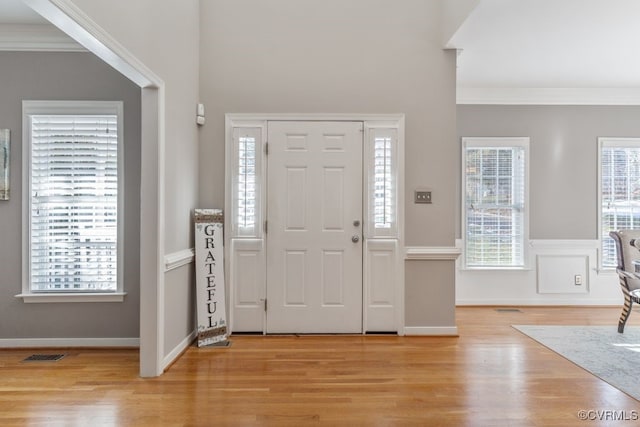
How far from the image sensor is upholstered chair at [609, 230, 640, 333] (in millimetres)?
3955

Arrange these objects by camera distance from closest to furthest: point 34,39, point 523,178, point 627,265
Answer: point 34,39, point 627,265, point 523,178

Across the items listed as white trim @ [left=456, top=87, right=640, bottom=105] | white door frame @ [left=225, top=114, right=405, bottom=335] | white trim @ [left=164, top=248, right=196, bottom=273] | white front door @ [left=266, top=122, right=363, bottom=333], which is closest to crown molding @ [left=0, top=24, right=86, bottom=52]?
white door frame @ [left=225, top=114, right=405, bottom=335]

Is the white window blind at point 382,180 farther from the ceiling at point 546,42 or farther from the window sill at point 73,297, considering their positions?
the window sill at point 73,297

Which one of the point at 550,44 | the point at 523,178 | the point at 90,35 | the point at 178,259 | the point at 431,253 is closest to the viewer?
the point at 90,35

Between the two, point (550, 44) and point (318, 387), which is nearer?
point (318, 387)

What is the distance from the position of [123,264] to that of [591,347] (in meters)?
4.22

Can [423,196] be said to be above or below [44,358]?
above

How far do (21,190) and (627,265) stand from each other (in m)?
5.84

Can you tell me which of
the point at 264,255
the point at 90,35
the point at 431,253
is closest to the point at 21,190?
the point at 90,35

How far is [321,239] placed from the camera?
12.7ft

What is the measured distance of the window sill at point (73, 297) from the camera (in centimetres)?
346

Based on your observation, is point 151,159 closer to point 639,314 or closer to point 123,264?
point 123,264

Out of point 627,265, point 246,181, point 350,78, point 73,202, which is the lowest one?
point 627,265

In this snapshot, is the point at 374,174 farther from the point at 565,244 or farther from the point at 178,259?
the point at 565,244
